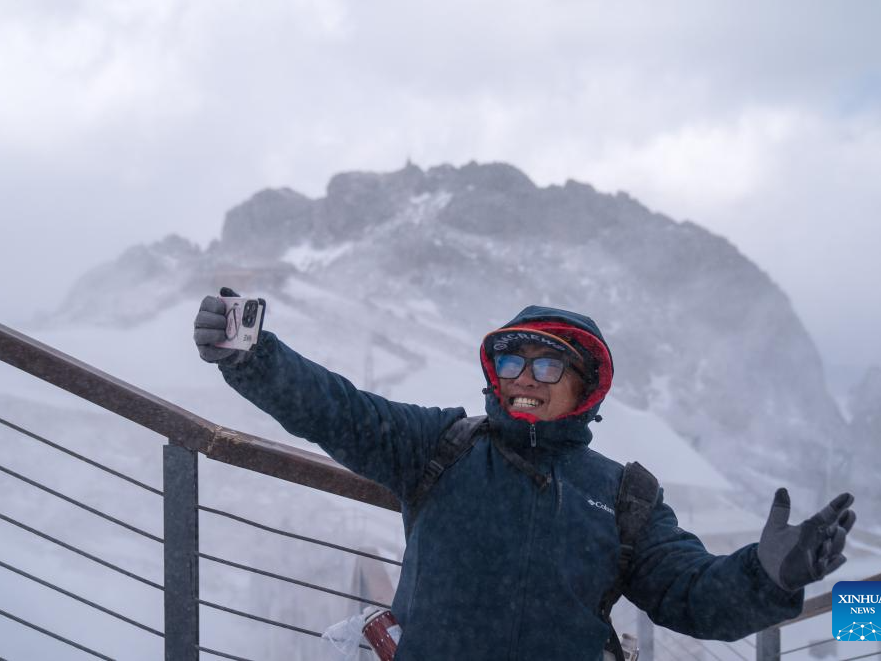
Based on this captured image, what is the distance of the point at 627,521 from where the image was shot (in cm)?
146

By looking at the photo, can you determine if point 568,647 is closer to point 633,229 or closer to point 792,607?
point 792,607

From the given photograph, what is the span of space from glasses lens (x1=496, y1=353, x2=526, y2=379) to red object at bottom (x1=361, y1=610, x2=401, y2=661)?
1.91ft

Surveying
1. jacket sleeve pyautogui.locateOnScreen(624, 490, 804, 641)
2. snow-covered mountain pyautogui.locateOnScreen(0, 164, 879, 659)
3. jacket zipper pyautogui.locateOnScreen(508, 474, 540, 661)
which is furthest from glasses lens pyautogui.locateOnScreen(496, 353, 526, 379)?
snow-covered mountain pyautogui.locateOnScreen(0, 164, 879, 659)

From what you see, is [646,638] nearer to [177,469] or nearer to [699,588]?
[699,588]

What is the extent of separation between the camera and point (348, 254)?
224 feet

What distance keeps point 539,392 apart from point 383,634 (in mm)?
612

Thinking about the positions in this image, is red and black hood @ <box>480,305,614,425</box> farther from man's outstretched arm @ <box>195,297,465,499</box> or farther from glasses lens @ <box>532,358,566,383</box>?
man's outstretched arm @ <box>195,297,465,499</box>

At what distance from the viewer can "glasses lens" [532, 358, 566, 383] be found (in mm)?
1525

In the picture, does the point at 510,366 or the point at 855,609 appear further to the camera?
the point at 855,609

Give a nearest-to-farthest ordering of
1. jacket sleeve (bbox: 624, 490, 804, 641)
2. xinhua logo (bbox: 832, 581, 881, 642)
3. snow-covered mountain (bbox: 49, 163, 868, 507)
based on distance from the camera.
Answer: jacket sleeve (bbox: 624, 490, 804, 641)
xinhua logo (bbox: 832, 581, 881, 642)
snow-covered mountain (bbox: 49, 163, 868, 507)

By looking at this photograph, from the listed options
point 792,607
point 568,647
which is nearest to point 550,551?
point 568,647

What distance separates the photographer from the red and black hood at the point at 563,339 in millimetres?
1536

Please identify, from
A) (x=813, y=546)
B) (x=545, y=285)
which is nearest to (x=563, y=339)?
(x=813, y=546)

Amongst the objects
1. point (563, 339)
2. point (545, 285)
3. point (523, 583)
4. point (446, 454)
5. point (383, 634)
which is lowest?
point (383, 634)
